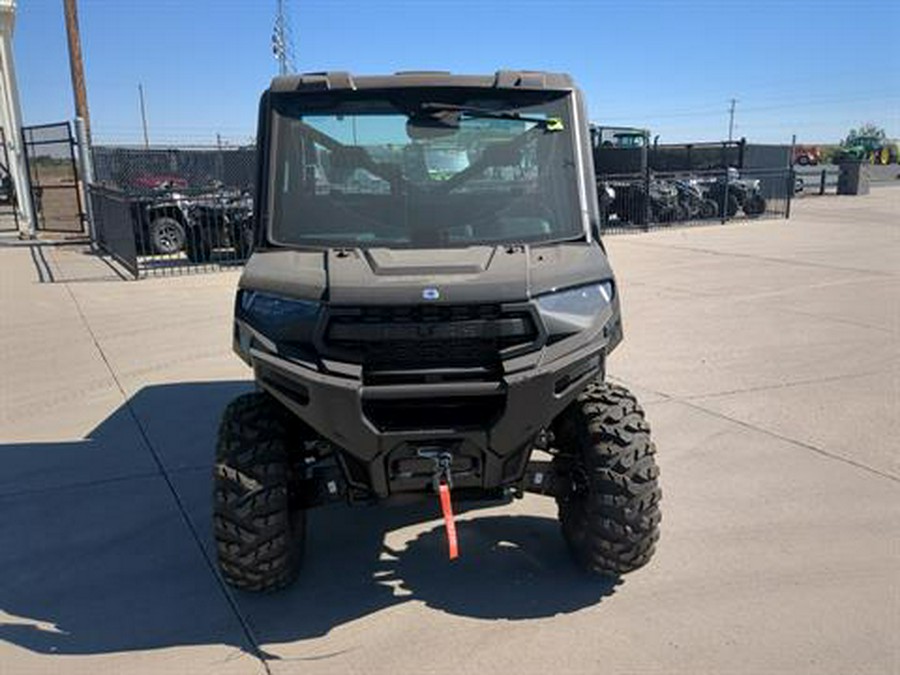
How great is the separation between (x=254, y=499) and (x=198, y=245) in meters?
12.6

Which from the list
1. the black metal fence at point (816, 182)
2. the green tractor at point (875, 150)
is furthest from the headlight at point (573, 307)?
the green tractor at point (875, 150)

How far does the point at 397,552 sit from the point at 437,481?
0.96 meters

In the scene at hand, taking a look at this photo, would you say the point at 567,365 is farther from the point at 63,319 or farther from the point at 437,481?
the point at 63,319

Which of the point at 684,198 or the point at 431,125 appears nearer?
the point at 431,125

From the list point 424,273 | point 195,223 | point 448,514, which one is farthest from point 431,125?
point 195,223

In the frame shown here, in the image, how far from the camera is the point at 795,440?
536 centimetres

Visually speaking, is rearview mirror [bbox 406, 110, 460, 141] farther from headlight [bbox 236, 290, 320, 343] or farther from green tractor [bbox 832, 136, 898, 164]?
green tractor [bbox 832, 136, 898, 164]

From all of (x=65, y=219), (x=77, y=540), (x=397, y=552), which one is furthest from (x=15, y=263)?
(x=397, y=552)

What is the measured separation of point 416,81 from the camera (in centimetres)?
367

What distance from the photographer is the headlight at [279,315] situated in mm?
3080

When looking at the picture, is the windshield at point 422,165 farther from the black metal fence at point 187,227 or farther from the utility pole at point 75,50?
the utility pole at point 75,50

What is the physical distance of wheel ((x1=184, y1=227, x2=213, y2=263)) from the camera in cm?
1475

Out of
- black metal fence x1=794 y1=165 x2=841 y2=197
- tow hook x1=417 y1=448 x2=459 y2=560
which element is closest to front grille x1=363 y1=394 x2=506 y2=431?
tow hook x1=417 y1=448 x2=459 y2=560

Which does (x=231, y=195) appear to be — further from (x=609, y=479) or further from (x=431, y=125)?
(x=609, y=479)
